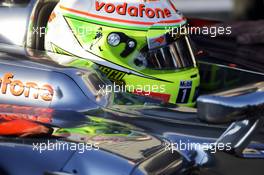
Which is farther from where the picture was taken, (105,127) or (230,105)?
(105,127)

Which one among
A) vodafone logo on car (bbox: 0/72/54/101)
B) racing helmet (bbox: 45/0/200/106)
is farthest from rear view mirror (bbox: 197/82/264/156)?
racing helmet (bbox: 45/0/200/106)

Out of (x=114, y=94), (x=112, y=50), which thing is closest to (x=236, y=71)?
(x=112, y=50)

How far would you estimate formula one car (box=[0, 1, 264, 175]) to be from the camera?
2.04m

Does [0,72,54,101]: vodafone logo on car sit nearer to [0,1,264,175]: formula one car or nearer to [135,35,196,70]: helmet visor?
[0,1,264,175]: formula one car

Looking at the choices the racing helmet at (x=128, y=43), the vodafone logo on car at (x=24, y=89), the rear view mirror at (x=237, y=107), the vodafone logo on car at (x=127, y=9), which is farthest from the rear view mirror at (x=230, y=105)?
the vodafone logo on car at (x=127, y=9)

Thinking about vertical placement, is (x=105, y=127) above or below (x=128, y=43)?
below

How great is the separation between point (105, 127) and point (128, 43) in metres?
0.75

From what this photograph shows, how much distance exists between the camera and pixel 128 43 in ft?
9.85

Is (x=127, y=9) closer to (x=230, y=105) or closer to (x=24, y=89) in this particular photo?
(x=24, y=89)

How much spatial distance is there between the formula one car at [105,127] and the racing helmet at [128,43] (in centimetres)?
27

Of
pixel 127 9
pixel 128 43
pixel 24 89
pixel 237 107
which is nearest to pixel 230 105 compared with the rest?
pixel 237 107

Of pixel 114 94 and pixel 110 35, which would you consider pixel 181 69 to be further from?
pixel 114 94

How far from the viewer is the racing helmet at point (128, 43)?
117 inches

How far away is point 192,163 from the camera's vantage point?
2229 mm
